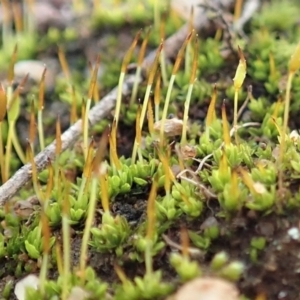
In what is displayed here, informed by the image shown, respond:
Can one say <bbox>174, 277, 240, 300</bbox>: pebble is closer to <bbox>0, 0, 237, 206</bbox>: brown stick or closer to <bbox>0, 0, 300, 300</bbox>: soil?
<bbox>0, 0, 300, 300</bbox>: soil

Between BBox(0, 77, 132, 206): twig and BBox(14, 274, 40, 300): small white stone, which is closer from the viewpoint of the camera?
BBox(14, 274, 40, 300): small white stone

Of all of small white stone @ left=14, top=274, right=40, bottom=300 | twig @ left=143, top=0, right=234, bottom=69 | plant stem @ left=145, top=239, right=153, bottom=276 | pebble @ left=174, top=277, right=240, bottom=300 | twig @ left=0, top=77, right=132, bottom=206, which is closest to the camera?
pebble @ left=174, top=277, right=240, bottom=300

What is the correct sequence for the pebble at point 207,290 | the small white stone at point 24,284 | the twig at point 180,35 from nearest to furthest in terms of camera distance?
the pebble at point 207,290 < the small white stone at point 24,284 < the twig at point 180,35

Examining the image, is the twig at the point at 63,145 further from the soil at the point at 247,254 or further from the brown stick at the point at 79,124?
the soil at the point at 247,254

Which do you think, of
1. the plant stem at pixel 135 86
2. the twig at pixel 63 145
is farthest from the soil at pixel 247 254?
the plant stem at pixel 135 86

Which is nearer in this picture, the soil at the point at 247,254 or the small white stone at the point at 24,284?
the soil at the point at 247,254

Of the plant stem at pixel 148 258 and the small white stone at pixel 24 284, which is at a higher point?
the plant stem at pixel 148 258

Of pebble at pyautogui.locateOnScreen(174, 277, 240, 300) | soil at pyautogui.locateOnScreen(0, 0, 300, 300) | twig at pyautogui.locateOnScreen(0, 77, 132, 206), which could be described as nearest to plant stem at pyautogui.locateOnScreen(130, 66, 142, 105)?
twig at pyautogui.locateOnScreen(0, 77, 132, 206)

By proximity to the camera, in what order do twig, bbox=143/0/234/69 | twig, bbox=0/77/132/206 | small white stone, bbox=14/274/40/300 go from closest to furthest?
small white stone, bbox=14/274/40/300, twig, bbox=0/77/132/206, twig, bbox=143/0/234/69
